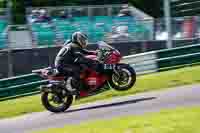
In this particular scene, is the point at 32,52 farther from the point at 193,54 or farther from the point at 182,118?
the point at 182,118

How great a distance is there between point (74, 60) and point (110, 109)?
1.82m

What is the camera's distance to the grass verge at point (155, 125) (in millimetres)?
8797

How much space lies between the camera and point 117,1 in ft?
134

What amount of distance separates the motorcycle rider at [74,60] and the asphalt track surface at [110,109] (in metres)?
0.76

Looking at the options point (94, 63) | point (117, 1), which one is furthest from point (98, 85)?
point (117, 1)

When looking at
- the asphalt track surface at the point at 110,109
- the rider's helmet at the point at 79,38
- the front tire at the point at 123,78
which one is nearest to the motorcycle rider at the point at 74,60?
the rider's helmet at the point at 79,38

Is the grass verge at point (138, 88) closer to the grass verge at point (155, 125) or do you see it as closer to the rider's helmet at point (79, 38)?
the rider's helmet at point (79, 38)

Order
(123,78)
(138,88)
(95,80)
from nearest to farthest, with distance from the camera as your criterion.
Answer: (95,80) < (123,78) < (138,88)

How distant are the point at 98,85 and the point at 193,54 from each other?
5777 millimetres

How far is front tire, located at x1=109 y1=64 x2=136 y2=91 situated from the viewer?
47.1 ft

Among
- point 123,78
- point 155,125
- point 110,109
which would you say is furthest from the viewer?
point 123,78

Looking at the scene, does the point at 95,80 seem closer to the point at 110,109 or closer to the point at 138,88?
the point at 138,88

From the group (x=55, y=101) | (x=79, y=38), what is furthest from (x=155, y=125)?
(x=79, y=38)

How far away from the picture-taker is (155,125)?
913cm
